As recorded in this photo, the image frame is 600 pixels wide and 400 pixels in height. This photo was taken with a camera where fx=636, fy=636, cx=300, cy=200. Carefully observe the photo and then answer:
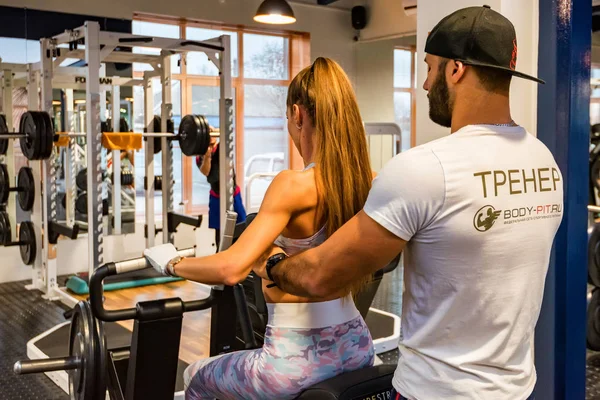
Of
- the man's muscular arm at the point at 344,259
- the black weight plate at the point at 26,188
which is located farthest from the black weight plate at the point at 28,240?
the man's muscular arm at the point at 344,259

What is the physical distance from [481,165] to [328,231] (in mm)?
540

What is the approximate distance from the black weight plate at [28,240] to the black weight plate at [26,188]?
154 mm

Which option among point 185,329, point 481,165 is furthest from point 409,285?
point 185,329

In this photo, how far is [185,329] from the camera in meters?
4.58

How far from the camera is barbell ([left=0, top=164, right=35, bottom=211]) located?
18.0 feet

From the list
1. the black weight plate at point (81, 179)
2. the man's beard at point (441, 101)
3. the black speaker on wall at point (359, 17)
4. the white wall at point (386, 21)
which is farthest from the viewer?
the black speaker on wall at point (359, 17)

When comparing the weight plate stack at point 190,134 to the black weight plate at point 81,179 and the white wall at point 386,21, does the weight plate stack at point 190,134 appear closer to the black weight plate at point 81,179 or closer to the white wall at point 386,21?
the black weight plate at point 81,179

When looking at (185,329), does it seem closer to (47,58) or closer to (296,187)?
(47,58)

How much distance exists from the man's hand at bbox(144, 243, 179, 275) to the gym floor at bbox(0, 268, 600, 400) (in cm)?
199

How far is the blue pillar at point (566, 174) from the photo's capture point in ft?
6.45

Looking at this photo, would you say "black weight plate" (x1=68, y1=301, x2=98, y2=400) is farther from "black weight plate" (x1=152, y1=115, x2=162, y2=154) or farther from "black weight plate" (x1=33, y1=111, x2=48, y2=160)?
"black weight plate" (x1=152, y1=115, x2=162, y2=154)

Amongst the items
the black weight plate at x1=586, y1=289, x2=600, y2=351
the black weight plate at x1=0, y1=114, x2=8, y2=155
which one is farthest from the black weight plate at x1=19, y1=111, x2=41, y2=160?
the black weight plate at x1=586, y1=289, x2=600, y2=351

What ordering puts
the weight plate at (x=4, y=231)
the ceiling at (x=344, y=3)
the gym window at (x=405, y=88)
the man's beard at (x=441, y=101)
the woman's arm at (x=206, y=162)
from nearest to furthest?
1. the man's beard at (x=441, y=101)
2. the weight plate at (x=4, y=231)
3. the woman's arm at (x=206, y=162)
4. the ceiling at (x=344, y=3)
5. the gym window at (x=405, y=88)

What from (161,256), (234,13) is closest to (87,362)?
(161,256)
